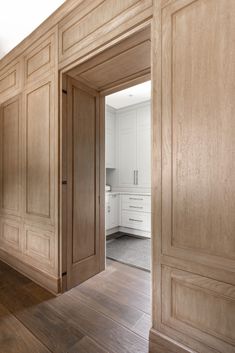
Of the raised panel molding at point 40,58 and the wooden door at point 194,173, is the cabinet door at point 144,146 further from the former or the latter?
the wooden door at point 194,173

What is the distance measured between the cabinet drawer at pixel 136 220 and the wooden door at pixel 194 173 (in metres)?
2.72

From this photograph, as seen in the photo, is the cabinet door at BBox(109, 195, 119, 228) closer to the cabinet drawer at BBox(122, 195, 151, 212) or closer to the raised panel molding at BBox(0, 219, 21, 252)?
the cabinet drawer at BBox(122, 195, 151, 212)

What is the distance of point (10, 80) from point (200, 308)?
10.7 feet

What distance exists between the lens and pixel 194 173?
1251mm

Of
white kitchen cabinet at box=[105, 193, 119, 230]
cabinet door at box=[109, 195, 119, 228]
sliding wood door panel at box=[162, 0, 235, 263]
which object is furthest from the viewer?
cabinet door at box=[109, 195, 119, 228]

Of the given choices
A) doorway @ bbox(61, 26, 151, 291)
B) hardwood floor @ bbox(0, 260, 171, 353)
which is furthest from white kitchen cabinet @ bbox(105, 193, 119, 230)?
hardwood floor @ bbox(0, 260, 171, 353)

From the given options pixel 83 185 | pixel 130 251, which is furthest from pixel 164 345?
pixel 130 251

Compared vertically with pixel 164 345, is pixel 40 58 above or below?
above

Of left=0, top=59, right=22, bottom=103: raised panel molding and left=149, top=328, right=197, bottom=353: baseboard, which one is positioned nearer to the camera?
left=149, top=328, right=197, bottom=353: baseboard

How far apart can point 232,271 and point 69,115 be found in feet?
6.40

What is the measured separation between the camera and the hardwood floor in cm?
147

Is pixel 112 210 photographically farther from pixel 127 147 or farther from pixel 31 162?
pixel 31 162

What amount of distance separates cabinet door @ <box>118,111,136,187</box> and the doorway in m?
2.00

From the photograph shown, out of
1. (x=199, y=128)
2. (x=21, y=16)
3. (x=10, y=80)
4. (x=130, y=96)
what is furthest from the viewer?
(x=130, y=96)
